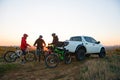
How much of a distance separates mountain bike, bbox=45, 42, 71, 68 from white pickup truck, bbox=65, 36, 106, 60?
24.8 inches

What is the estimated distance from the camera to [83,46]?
620 inches

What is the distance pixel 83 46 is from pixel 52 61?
356 cm

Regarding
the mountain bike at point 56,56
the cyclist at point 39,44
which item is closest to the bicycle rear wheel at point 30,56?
the cyclist at point 39,44

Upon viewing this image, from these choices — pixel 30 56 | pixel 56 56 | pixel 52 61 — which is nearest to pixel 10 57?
pixel 30 56

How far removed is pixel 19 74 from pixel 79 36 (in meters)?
6.25

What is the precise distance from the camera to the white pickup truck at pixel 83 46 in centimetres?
1500

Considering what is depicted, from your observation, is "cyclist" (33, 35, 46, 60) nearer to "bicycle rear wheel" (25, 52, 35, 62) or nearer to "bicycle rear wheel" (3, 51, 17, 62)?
"bicycle rear wheel" (25, 52, 35, 62)

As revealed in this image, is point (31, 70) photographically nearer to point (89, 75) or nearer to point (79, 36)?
point (89, 75)

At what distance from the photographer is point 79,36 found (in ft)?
53.0

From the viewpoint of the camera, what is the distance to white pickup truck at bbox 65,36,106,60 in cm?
1500

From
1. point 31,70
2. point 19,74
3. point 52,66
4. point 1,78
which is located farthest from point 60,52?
point 1,78

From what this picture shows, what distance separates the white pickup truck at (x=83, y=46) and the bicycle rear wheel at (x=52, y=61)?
195 cm

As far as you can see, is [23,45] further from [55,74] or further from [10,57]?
[55,74]

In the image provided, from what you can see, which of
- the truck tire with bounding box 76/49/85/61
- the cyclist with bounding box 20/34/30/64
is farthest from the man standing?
the truck tire with bounding box 76/49/85/61
